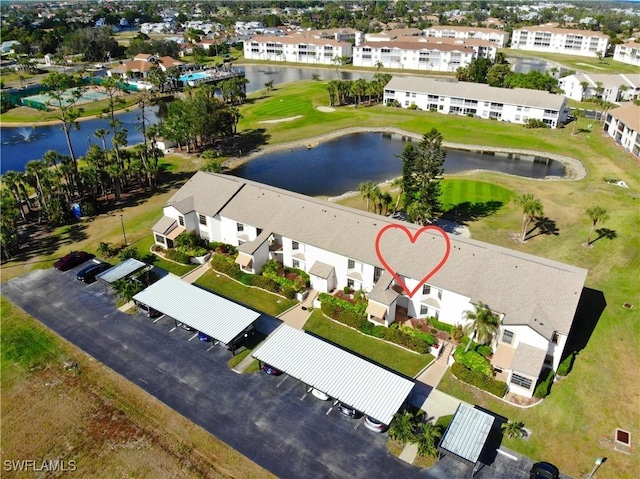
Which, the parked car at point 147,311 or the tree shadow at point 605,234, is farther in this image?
the tree shadow at point 605,234

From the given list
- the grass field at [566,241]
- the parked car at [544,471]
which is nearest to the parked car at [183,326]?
the grass field at [566,241]

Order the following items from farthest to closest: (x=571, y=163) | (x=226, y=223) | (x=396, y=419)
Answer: (x=571, y=163), (x=226, y=223), (x=396, y=419)

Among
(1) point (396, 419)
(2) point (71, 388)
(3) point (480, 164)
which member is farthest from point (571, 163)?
(2) point (71, 388)

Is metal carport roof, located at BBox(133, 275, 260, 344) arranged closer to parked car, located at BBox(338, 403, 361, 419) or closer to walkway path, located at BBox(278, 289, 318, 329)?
walkway path, located at BBox(278, 289, 318, 329)

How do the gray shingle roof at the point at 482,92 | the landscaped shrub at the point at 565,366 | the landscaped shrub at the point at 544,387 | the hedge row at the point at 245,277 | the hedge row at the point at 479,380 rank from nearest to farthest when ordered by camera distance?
the landscaped shrub at the point at 544,387 → the hedge row at the point at 479,380 → the landscaped shrub at the point at 565,366 → the hedge row at the point at 245,277 → the gray shingle roof at the point at 482,92

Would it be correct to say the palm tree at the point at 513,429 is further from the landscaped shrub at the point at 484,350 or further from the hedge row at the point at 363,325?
the hedge row at the point at 363,325

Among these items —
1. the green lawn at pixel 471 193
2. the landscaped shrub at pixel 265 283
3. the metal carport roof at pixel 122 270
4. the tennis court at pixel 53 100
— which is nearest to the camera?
the metal carport roof at pixel 122 270

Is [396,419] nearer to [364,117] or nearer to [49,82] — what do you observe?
[49,82]
